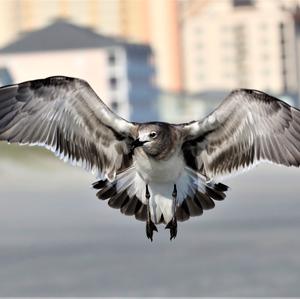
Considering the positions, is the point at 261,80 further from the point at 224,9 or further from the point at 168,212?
the point at 168,212

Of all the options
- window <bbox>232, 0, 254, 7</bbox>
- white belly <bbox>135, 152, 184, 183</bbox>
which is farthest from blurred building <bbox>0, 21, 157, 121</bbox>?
white belly <bbox>135, 152, 184, 183</bbox>

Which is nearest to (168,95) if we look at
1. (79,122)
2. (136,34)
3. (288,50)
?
(136,34)

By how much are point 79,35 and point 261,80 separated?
78.3 feet

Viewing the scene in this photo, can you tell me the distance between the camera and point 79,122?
12633 millimetres

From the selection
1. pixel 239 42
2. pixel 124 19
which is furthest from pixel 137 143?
pixel 239 42

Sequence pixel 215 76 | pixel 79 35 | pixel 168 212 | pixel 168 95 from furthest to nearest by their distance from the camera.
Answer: pixel 215 76 → pixel 168 95 → pixel 79 35 → pixel 168 212

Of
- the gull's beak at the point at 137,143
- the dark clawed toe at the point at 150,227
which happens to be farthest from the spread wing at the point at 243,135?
the dark clawed toe at the point at 150,227

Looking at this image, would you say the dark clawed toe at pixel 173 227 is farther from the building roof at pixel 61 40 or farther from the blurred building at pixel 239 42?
the blurred building at pixel 239 42

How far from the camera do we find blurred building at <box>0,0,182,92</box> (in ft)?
401

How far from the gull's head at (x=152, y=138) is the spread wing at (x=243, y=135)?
0.44 meters

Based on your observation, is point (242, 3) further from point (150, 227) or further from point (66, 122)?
point (150, 227)

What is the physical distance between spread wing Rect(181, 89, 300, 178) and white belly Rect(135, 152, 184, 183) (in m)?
0.31

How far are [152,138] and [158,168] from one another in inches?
11.4

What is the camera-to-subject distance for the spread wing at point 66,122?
1237cm
